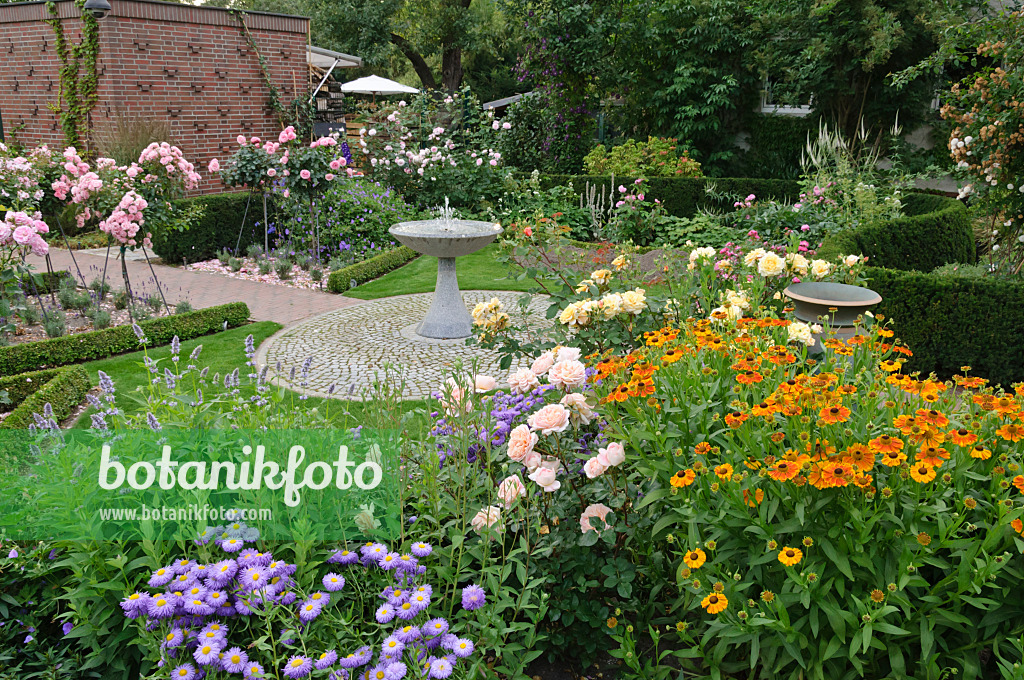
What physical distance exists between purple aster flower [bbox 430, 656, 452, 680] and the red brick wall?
36.6 feet

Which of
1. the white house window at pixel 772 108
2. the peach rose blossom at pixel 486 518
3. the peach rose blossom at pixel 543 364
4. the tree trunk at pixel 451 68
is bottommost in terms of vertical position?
the peach rose blossom at pixel 486 518

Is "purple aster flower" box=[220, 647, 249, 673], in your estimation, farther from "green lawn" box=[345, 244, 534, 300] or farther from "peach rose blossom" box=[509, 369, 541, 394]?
"green lawn" box=[345, 244, 534, 300]

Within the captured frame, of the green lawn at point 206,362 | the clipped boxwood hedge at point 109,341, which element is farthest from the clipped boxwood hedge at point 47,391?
the clipped boxwood hedge at point 109,341

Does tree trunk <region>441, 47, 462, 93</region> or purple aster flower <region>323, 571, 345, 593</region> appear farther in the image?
tree trunk <region>441, 47, 462, 93</region>

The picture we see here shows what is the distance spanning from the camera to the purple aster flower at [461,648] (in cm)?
166

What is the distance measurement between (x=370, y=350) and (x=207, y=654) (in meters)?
4.51

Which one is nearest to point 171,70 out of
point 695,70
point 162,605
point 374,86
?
point 695,70

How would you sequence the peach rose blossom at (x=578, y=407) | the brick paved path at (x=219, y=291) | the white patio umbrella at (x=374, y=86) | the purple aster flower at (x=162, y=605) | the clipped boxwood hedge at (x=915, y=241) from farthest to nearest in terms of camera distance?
the white patio umbrella at (x=374, y=86) → the brick paved path at (x=219, y=291) → the clipped boxwood hedge at (x=915, y=241) → the peach rose blossom at (x=578, y=407) → the purple aster flower at (x=162, y=605)

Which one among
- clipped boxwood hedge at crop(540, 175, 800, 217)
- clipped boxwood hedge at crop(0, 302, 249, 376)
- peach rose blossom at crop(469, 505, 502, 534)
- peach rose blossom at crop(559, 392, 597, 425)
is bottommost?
clipped boxwood hedge at crop(0, 302, 249, 376)

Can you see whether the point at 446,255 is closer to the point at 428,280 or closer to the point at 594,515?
the point at 428,280

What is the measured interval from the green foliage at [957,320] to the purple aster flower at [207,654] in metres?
4.75

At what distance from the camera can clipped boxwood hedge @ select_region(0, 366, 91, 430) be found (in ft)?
14.6

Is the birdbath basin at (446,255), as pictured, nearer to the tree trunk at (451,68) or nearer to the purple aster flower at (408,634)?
the purple aster flower at (408,634)

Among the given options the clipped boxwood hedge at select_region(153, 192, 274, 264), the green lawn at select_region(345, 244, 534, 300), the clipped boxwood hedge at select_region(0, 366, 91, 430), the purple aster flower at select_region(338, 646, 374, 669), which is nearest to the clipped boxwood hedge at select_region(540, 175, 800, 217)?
the green lawn at select_region(345, 244, 534, 300)
